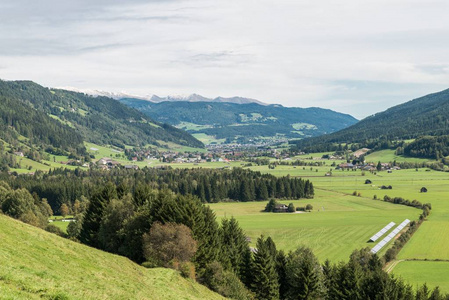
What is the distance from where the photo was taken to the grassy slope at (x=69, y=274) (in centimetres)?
2430

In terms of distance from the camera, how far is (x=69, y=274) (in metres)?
34.7

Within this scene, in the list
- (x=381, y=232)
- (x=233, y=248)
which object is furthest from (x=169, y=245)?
(x=381, y=232)

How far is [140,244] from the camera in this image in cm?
6266

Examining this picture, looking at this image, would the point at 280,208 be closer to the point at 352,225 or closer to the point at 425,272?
the point at 352,225

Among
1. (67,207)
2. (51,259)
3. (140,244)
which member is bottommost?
(67,207)

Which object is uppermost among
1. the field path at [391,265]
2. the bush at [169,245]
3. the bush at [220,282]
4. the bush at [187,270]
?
the bush at [169,245]

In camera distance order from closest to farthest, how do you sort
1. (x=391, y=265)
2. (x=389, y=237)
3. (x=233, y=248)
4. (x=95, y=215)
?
(x=233, y=248) → (x=95, y=215) → (x=391, y=265) → (x=389, y=237)

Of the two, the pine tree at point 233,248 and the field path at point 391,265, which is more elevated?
the pine tree at point 233,248

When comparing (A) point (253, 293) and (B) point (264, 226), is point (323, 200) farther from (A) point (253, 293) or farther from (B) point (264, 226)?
(A) point (253, 293)

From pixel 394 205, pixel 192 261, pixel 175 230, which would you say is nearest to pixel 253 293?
pixel 192 261

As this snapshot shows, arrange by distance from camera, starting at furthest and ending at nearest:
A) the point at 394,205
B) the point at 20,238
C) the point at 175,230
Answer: the point at 394,205 → the point at 175,230 → the point at 20,238

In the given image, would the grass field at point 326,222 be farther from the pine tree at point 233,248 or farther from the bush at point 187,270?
the bush at point 187,270

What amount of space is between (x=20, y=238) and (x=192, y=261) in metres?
25.5

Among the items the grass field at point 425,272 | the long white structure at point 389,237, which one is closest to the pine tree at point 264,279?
the grass field at point 425,272
